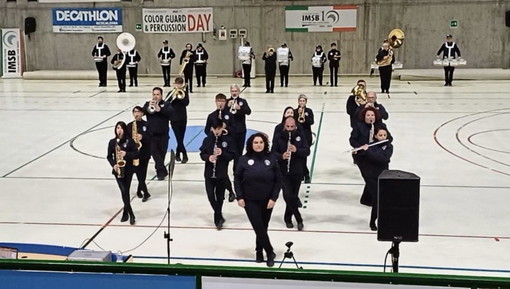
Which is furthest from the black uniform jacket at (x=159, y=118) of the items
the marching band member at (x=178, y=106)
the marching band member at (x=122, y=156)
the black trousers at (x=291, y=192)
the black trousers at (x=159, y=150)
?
the black trousers at (x=291, y=192)

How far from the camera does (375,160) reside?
10859 mm

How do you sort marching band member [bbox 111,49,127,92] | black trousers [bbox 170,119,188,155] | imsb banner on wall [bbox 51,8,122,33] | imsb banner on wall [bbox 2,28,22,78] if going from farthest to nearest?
imsb banner on wall [bbox 2,28,22,78], imsb banner on wall [bbox 51,8,122,33], marching band member [bbox 111,49,127,92], black trousers [bbox 170,119,188,155]

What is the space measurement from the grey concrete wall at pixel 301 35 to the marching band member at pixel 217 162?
78.5 ft

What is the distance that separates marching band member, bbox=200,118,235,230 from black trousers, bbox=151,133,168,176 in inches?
108

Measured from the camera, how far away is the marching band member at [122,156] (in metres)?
11.4

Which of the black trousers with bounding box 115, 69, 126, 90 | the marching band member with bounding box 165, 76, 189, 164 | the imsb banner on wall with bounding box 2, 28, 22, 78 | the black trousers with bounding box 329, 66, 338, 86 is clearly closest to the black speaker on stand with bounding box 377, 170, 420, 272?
the marching band member with bounding box 165, 76, 189, 164

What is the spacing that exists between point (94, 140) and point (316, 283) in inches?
575

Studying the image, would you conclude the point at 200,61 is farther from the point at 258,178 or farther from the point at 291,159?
the point at 258,178

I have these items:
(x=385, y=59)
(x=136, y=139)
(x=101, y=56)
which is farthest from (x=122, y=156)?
(x=101, y=56)

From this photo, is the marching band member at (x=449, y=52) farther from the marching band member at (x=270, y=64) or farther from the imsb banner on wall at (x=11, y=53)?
the imsb banner on wall at (x=11, y=53)

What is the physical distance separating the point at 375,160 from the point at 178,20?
2592cm

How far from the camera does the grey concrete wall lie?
110 feet

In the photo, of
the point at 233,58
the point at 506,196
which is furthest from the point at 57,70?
the point at 506,196

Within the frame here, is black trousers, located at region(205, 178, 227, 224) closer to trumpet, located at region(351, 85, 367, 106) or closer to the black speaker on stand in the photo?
the black speaker on stand
